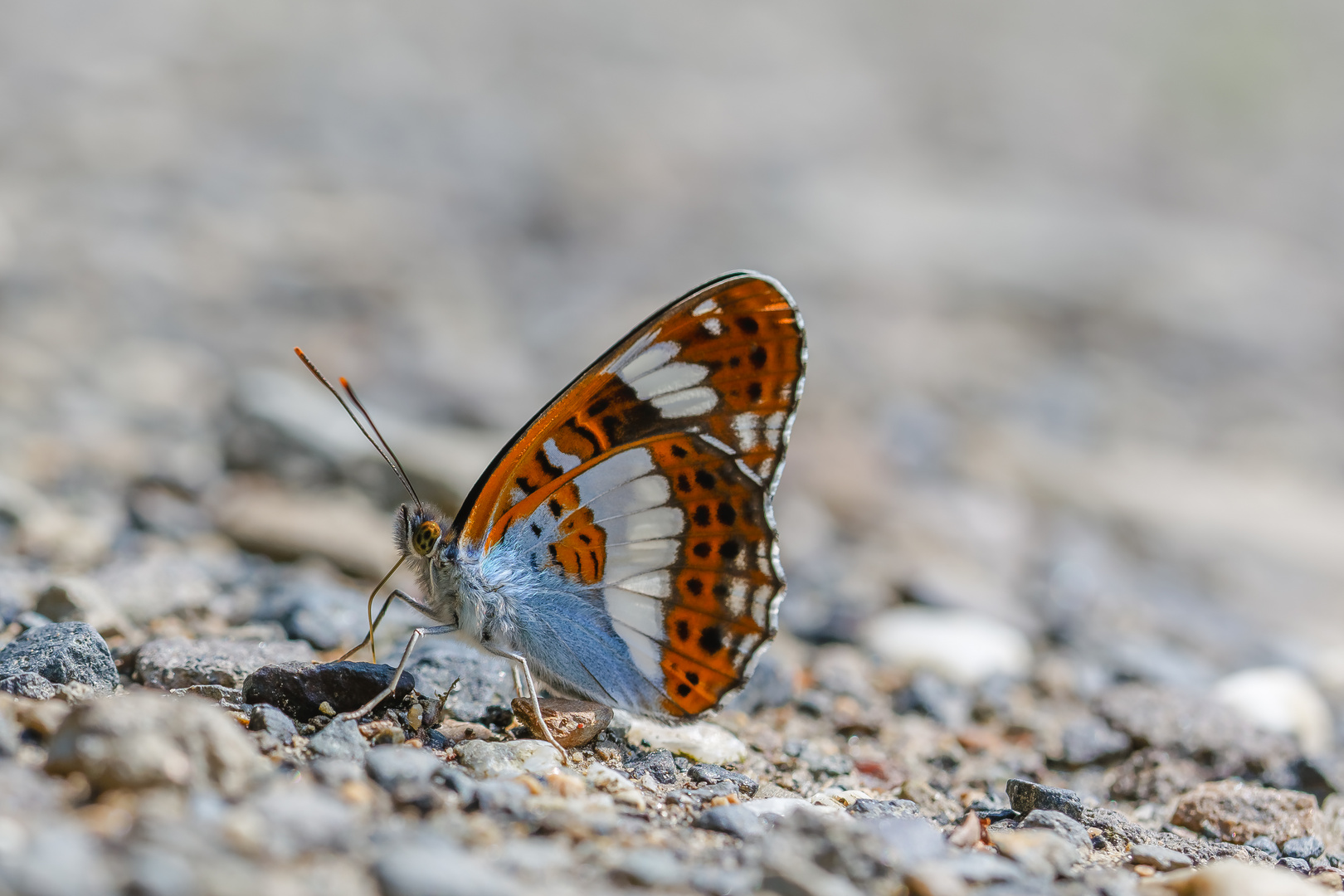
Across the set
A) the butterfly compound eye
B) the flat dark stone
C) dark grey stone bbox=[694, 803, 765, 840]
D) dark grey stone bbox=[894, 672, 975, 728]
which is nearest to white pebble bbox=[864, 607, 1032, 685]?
dark grey stone bbox=[894, 672, 975, 728]

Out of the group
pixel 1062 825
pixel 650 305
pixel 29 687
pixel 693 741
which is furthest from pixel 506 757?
pixel 650 305

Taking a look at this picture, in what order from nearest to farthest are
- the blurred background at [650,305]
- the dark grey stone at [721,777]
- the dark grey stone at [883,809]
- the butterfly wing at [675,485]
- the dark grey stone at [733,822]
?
the dark grey stone at [733,822]
the dark grey stone at [883,809]
the dark grey stone at [721,777]
the butterfly wing at [675,485]
the blurred background at [650,305]

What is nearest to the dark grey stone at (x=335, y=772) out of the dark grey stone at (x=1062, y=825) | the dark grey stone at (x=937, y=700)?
the dark grey stone at (x=1062, y=825)

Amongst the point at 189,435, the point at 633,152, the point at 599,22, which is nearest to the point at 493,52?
the point at 599,22

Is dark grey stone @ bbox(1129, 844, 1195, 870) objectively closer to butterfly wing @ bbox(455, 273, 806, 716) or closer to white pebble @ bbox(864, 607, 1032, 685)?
butterfly wing @ bbox(455, 273, 806, 716)

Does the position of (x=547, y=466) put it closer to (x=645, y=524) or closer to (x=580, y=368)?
(x=645, y=524)

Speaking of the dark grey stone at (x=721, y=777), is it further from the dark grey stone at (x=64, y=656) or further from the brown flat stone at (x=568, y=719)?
the dark grey stone at (x=64, y=656)

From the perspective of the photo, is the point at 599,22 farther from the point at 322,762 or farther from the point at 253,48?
the point at 322,762
